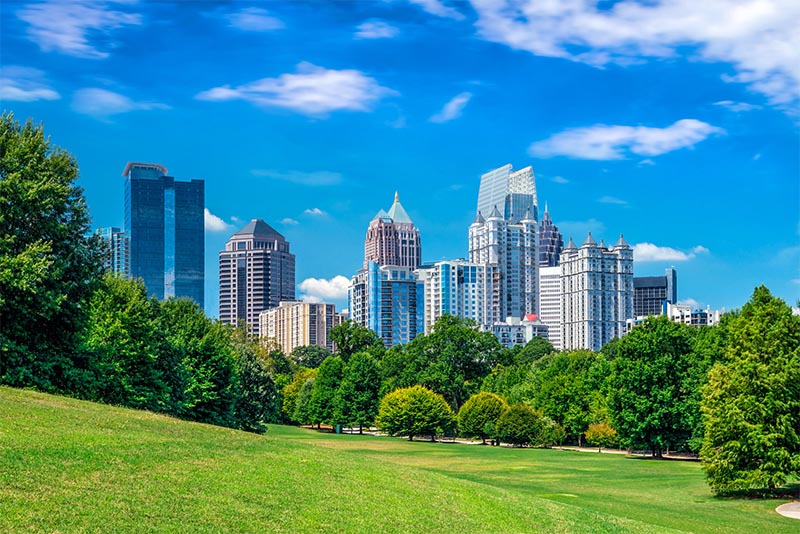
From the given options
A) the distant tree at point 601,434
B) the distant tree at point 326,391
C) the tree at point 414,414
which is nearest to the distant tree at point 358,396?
the distant tree at point 326,391

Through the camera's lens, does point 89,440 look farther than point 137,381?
No

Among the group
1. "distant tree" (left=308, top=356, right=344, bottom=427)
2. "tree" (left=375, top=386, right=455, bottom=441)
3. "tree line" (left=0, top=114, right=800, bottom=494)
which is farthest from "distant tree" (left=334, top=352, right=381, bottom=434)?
"tree" (left=375, top=386, right=455, bottom=441)

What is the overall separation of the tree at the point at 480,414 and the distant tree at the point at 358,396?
A: 16.8 metres

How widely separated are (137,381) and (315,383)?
69.3m

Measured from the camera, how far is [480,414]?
97.4 m

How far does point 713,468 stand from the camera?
41.8 m

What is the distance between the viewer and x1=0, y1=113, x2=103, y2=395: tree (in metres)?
36.1

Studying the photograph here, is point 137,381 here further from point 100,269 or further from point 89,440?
point 89,440

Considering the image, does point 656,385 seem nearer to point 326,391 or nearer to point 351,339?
point 326,391

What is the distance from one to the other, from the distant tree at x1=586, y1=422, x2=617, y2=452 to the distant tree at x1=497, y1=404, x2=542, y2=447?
591 cm

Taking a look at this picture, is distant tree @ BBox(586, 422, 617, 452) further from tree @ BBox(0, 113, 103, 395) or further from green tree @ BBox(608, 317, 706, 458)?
tree @ BBox(0, 113, 103, 395)

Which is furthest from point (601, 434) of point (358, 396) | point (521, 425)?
point (358, 396)

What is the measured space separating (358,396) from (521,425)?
95.2 ft

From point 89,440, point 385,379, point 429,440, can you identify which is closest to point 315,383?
point 385,379
